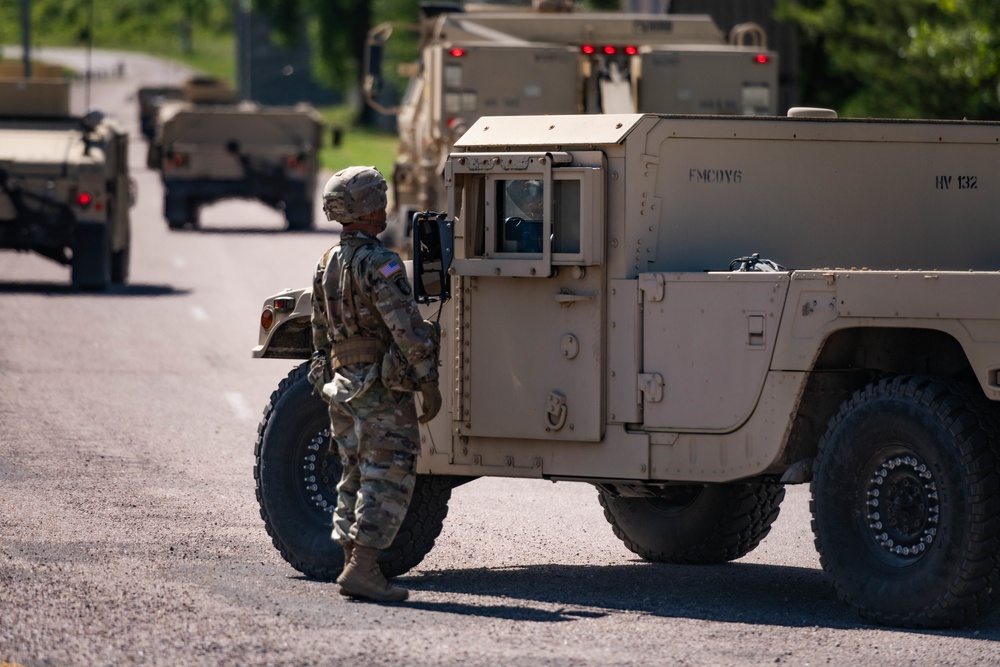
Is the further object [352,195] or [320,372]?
[320,372]

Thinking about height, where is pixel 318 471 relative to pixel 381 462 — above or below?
below

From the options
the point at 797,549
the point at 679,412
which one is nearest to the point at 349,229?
the point at 679,412

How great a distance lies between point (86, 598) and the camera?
7215 millimetres

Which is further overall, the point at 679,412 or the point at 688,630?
the point at 679,412

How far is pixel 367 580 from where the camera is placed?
7.28 meters

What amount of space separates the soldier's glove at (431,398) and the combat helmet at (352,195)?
71cm

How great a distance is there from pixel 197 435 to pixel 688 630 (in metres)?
6.03

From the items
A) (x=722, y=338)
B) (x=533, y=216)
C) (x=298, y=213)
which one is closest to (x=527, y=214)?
(x=533, y=216)

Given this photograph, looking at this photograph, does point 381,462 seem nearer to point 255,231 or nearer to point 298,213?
point 298,213

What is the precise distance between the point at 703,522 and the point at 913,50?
15.9 meters

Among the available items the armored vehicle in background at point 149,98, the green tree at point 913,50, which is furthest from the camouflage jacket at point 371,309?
the armored vehicle in background at point 149,98

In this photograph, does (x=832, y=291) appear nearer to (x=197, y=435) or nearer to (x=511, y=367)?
(x=511, y=367)

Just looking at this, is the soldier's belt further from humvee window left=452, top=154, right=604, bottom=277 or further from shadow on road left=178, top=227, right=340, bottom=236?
shadow on road left=178, top=227, right=340, bottom=236

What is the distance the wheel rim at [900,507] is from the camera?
676cm
